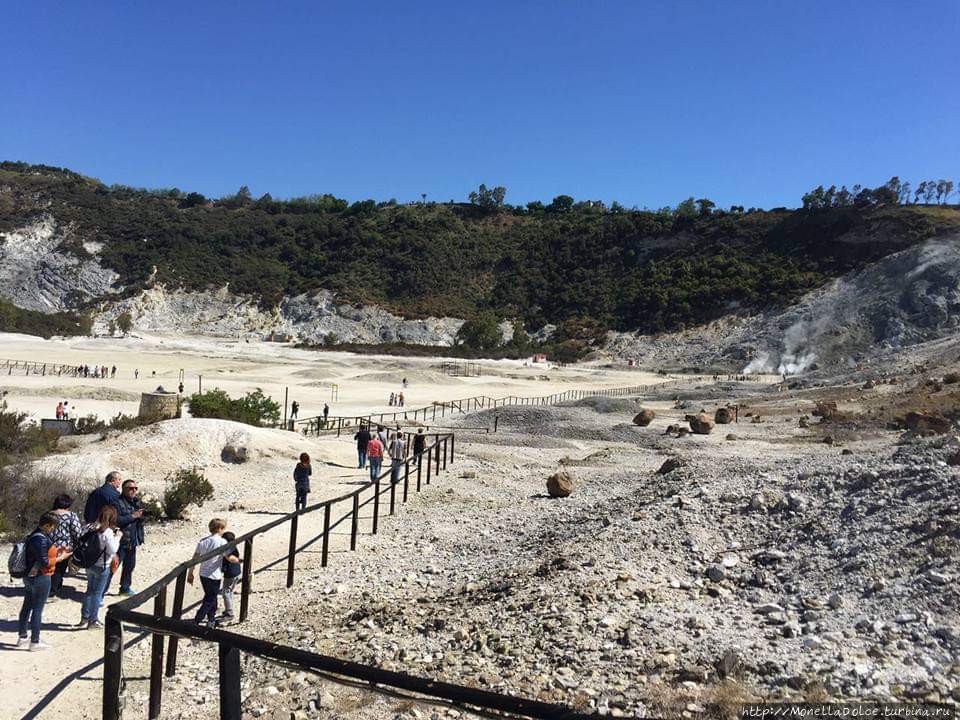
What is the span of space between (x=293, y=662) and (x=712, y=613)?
195 inches

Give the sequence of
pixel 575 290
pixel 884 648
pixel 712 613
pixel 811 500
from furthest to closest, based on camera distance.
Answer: pixel 575 290
pixel 811 500
pixel 712 613
pixel 884 648

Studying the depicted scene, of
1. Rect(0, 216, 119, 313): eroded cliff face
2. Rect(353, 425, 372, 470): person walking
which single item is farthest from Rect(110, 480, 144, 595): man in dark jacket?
Rect(0, 216, 119, 313): eroded cliff face

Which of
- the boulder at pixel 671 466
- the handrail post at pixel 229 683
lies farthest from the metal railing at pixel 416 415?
the handrail post at pixel 229 683

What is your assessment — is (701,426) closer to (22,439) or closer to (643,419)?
(643,419)

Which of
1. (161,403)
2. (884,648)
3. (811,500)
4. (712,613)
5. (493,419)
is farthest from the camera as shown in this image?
(493,419)

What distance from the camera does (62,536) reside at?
7.54m

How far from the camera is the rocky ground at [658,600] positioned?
18.9 ft

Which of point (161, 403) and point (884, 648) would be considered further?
point (161, 403)

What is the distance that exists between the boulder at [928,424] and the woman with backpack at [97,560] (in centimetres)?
1742

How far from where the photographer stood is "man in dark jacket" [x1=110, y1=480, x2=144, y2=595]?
27.8 ft

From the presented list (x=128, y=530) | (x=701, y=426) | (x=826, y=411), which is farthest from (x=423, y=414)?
(x=128, y=530)

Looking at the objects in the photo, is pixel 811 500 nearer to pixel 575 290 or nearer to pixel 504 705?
pixel 504 705

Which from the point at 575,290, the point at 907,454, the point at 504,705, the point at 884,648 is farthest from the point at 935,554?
the point at 575,290

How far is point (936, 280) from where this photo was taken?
268 ft
